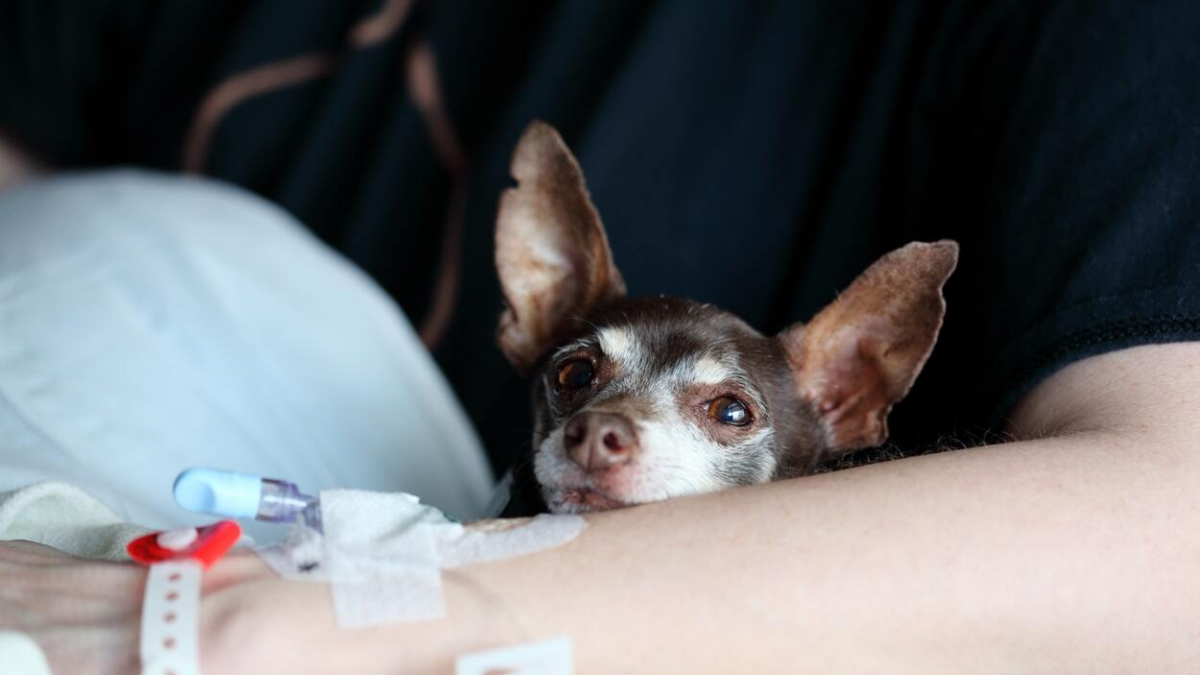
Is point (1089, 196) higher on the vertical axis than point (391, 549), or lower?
higher

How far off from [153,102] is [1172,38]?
2.36 meters

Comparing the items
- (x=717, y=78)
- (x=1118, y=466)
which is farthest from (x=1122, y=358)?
(x=717, y=78)

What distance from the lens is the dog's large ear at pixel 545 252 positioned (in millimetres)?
1582

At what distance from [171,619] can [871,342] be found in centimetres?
104

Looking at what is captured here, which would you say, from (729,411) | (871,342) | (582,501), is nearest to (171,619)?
(582,501)

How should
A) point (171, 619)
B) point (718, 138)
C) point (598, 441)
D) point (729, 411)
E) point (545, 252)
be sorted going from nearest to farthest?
point (171, 619), point (598, 441), point (729, 411), point (545, 252), point (718, 138)

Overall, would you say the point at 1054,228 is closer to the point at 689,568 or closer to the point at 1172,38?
the point at 1172,38

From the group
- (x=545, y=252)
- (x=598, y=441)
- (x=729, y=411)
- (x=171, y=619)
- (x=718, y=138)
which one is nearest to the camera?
(x=171, y=619)

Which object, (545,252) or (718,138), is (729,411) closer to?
(545,252)

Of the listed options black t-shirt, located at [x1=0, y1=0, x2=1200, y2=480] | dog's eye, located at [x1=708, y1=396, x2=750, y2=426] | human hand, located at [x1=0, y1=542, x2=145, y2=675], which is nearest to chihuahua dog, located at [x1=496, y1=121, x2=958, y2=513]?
dog's eye, located at [x1=708, y1=396, x2=750, y2=426]

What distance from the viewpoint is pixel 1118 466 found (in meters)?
1.09

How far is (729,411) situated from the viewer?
1542 millimetres

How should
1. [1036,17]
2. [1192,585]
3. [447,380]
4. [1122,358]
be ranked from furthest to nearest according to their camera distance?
[447,380], [1036,17], [1122,358], [1192,585]

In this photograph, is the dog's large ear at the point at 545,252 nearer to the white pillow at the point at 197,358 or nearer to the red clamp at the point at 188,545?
the white pillow at the point at 197,358
